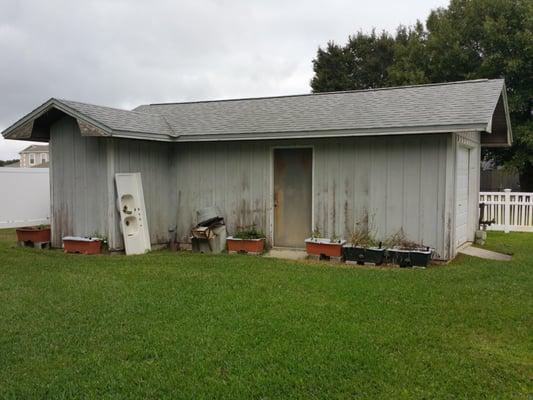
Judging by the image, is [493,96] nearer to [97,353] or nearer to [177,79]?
[97,353]

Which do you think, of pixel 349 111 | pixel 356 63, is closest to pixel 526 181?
pixel 356 63

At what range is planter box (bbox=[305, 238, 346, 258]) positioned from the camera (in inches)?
342

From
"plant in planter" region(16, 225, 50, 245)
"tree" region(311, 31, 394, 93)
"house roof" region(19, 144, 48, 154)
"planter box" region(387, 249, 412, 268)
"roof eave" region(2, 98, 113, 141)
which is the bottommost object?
"planter box" region(387, 249, 412, 268)

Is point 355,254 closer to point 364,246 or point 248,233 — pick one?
point 364,246

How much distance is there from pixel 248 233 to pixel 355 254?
7.47 ft

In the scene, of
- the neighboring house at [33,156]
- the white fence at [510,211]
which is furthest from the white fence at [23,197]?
the neighboring house at [33,156]

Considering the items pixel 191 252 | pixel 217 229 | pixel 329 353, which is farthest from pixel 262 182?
pixel 329 353

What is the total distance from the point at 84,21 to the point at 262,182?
20.2ft

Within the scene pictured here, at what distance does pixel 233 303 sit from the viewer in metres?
5.62

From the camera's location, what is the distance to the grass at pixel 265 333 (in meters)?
3.59

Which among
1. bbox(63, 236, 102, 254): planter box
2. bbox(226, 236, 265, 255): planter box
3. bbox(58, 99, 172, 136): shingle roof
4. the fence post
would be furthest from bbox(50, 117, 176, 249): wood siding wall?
the fence post

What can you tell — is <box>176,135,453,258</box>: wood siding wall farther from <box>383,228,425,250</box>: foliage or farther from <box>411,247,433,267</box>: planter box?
<box>411,247,433,267</box>: planter box

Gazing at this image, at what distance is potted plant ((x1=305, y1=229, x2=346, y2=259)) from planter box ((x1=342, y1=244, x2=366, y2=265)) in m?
0.13

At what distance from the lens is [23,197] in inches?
592
